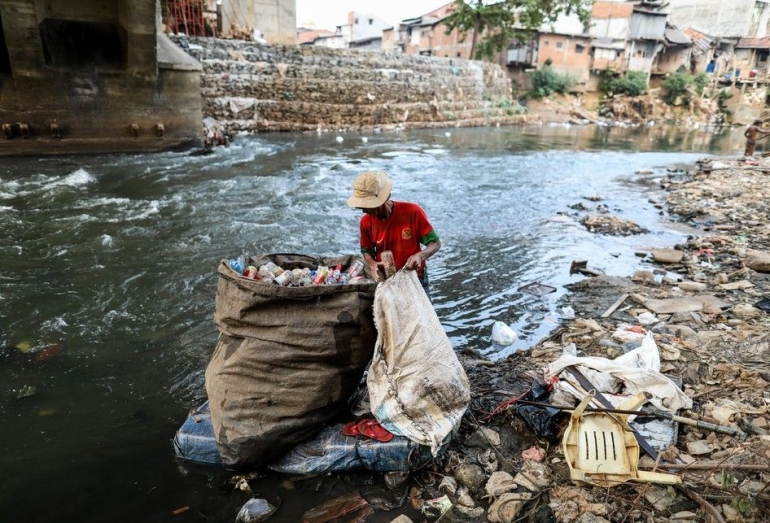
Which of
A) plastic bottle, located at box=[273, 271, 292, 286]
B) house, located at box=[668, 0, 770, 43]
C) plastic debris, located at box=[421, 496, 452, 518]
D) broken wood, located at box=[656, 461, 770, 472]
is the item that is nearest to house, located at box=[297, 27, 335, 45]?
house, located at box=[668, 0, 770, 43]

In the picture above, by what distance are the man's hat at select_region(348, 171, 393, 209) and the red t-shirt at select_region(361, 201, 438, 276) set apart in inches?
11.8

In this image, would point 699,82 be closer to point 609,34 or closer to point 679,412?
point 609,34

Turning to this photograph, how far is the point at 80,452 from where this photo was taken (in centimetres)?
256

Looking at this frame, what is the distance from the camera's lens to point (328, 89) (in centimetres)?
1931

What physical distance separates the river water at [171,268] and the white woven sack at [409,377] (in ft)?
1.54

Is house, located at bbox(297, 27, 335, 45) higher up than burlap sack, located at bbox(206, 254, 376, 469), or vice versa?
house, located at bbox(297, 27, 335, 45)

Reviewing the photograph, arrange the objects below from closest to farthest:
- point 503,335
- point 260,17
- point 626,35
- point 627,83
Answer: point 503,335, point 260,17, point 627,83, point 626,35

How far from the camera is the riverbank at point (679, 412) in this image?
205 centimetres

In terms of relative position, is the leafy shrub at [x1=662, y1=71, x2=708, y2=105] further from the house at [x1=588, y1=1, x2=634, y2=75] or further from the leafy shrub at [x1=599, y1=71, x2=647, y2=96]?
the house at [x1=588, y1=1, x2=634, y2=75]

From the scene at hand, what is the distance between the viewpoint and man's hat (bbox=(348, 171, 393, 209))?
274 cm

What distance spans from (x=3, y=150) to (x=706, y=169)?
16.2 m

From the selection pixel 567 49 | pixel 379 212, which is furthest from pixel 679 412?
pixel 567 49

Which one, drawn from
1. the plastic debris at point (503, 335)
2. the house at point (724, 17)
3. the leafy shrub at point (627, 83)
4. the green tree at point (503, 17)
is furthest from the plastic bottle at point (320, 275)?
the house at point (724, 17)

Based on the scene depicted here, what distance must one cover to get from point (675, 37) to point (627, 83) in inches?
343
